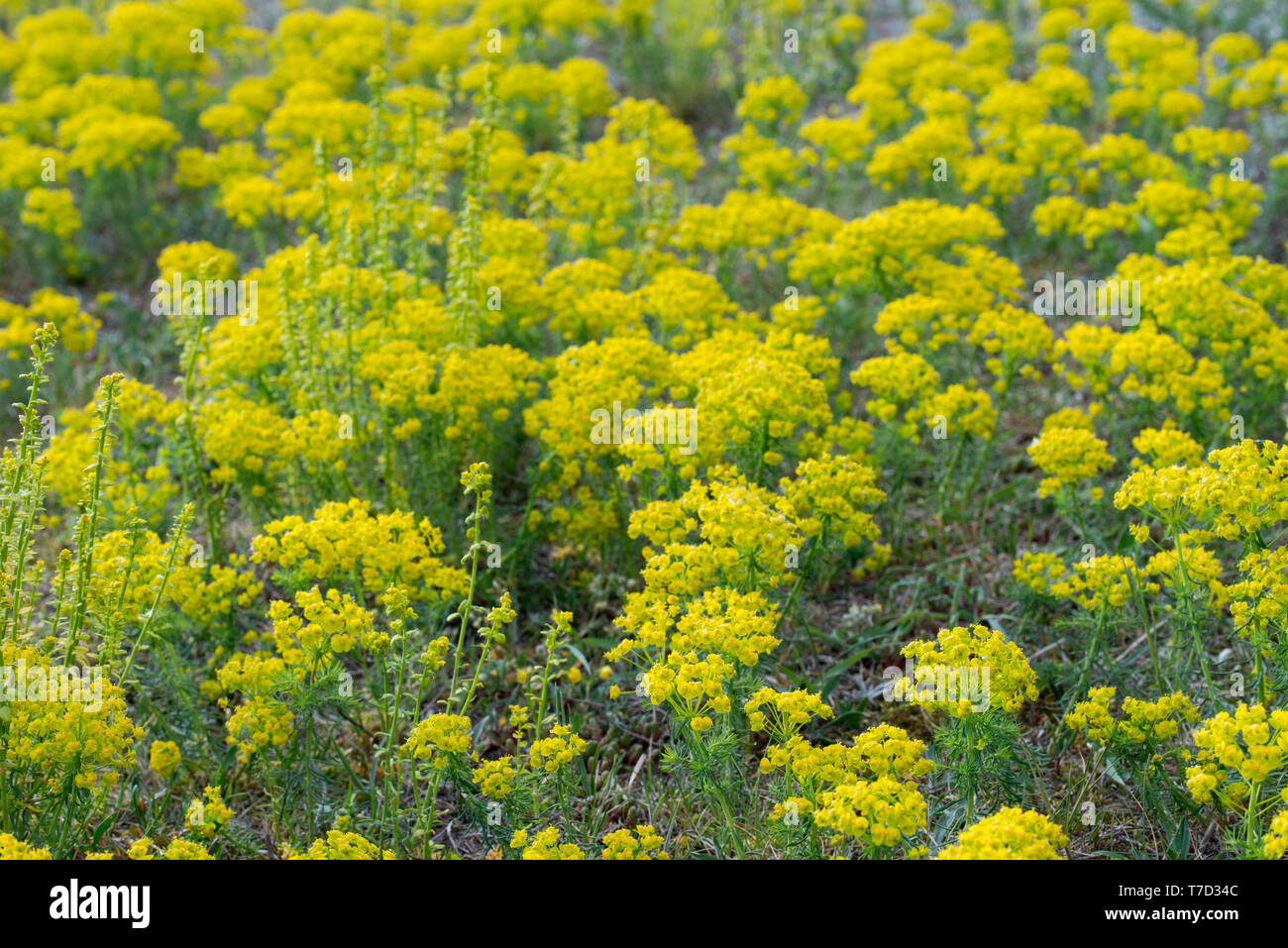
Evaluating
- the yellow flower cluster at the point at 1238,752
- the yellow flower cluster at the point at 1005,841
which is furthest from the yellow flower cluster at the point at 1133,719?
the yellow flower cluster at the point at 1005,841

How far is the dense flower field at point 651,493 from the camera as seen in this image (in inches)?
144

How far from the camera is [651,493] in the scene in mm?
4801

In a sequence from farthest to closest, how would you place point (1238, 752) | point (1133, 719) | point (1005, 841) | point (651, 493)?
point (651, 493)
point (1133, 719)
point (1238, 752)
point (1005, 841)

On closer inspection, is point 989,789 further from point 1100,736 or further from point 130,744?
point 130,744

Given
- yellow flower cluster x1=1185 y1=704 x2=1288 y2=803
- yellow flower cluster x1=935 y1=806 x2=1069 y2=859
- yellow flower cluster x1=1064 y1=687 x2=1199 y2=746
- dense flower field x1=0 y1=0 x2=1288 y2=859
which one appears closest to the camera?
yellow flower cluster x1=935 y1=806 x2=1069 y2=859

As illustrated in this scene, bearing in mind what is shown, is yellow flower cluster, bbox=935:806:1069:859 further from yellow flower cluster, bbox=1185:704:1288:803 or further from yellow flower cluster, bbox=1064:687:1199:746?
yellow flower cluster, bbox=1064:687:1199:746

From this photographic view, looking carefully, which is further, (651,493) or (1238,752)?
(651,493)

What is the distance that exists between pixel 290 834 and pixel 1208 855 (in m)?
2.79

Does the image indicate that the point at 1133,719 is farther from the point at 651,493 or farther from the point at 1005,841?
the point at 651,493

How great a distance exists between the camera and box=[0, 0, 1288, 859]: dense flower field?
3670mm

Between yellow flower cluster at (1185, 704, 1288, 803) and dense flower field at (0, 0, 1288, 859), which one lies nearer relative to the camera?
yellow flower cluster at (1185, 704, 1288, 803)

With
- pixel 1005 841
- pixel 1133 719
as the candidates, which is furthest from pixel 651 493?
pixel 1005 841

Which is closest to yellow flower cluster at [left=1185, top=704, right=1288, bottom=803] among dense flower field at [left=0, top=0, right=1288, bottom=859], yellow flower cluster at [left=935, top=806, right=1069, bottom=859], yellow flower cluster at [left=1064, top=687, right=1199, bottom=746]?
dense flower field at [left=0, top=0, right=1288, bottom=859]
